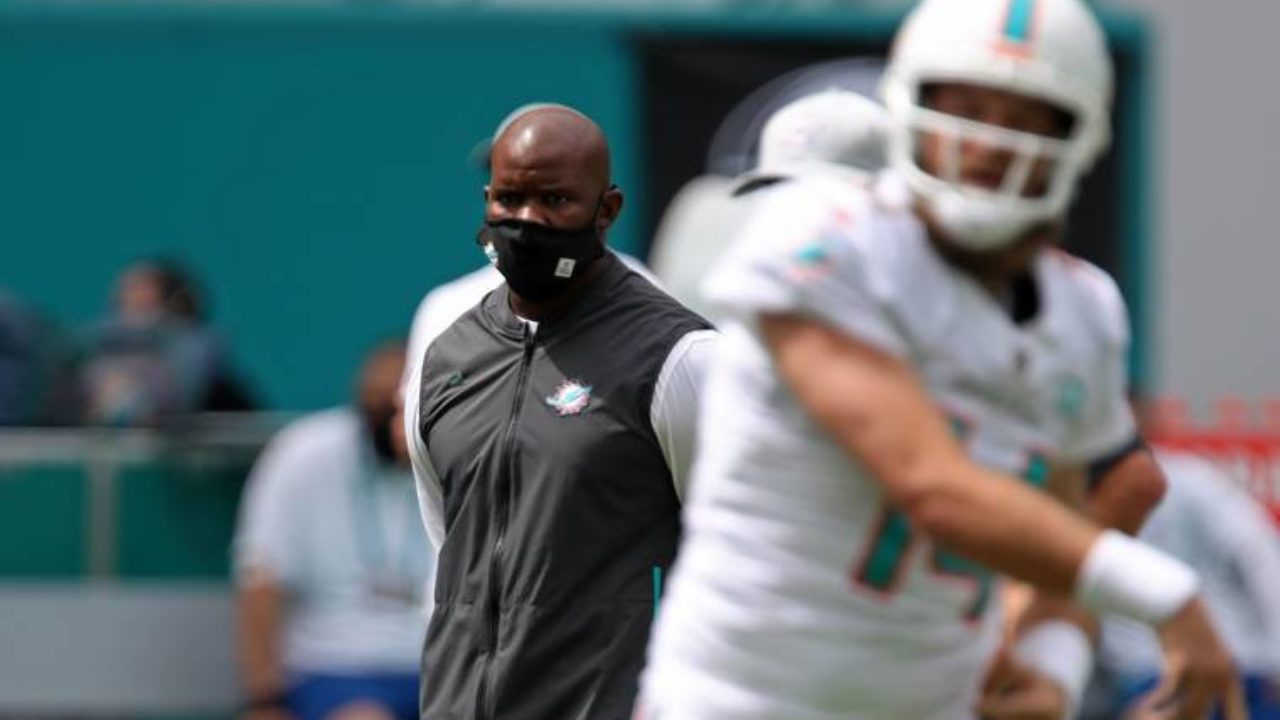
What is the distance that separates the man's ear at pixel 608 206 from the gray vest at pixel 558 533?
207 mm

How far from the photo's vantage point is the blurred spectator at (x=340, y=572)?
28.2 feet

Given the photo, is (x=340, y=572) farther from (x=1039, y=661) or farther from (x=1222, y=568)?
(x=1039, y=661)

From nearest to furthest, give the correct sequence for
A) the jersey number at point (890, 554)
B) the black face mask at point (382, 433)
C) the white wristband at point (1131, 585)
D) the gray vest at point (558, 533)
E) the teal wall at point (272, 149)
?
the white wristband at point (1131, 585)
the jersey number at point (890, 554)
the gray vest at point (558, 533)
the black face mask at point (382, 433)
the teal wall at point (272, 149)

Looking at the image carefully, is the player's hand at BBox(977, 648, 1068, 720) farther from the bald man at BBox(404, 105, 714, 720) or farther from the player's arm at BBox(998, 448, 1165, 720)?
the bald man at BBox(404, 105, 714, 720)

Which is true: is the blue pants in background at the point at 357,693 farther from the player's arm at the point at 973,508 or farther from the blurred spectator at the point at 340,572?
the player's arm at the point at 973,508

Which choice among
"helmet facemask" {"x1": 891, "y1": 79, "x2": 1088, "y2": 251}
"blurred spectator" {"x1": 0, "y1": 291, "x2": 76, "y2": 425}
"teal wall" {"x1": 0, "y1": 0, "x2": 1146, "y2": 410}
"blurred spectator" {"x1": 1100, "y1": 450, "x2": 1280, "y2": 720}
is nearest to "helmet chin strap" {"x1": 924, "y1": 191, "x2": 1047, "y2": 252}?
"helmet facemask" {"x1": 891, "y1": 79, "x2": 1088, "y2": 251}

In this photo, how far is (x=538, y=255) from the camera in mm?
4715

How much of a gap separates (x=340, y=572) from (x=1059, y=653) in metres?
5.21

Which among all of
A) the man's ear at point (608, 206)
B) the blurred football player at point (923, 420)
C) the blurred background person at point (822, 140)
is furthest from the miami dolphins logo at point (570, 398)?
the blurred football player at point (923, 420)

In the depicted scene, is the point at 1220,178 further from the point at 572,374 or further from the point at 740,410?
the point at 740,410

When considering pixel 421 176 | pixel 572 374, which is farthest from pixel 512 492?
pixel 421 176

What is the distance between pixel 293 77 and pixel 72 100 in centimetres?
83

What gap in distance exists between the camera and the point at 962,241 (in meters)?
3.46

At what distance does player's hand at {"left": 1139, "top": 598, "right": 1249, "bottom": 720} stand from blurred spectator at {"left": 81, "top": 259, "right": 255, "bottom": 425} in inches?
247
